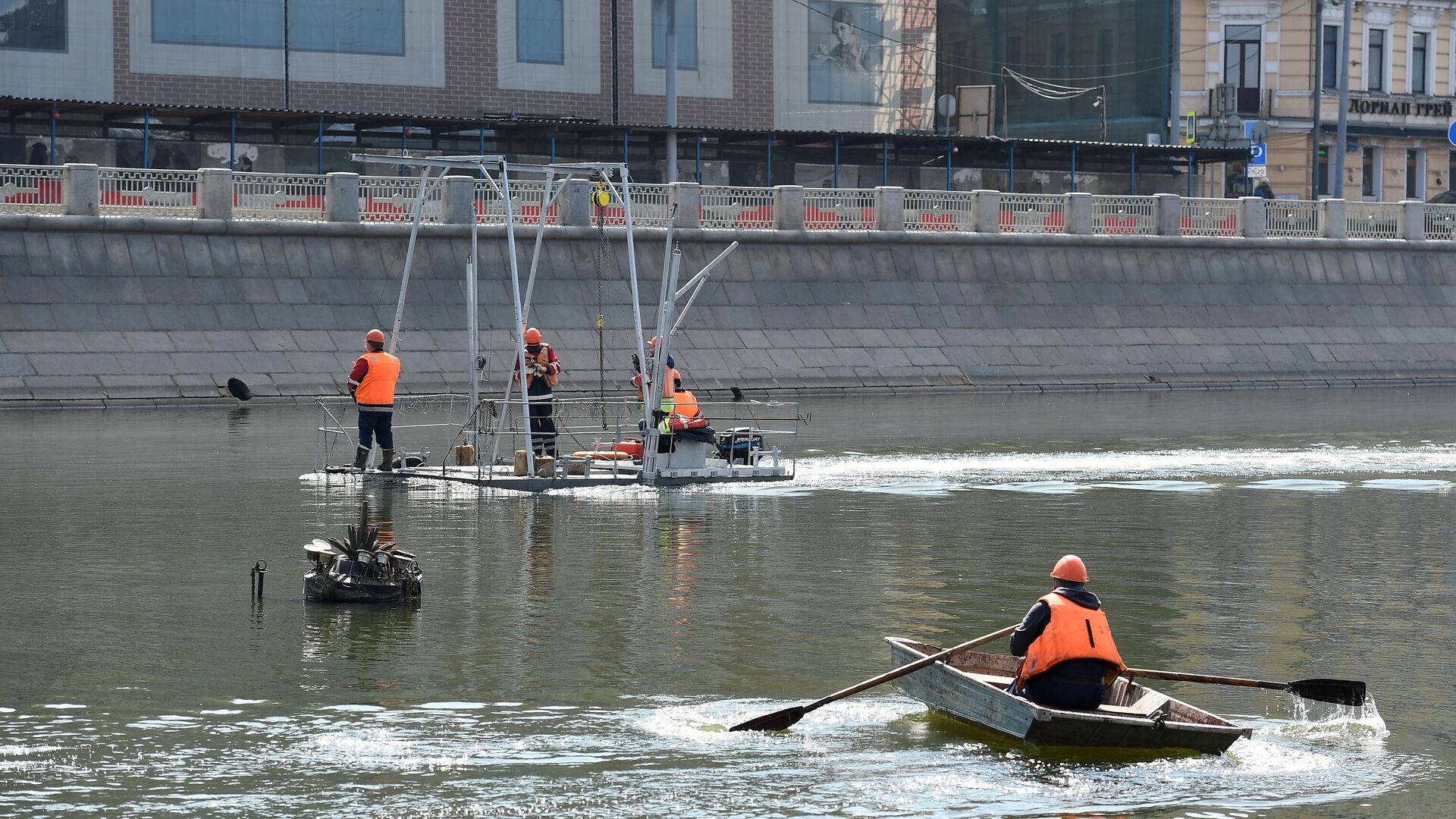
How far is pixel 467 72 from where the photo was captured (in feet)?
167

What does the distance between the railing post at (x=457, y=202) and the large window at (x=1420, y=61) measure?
38.3 m

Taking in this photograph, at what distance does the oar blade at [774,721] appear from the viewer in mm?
10703

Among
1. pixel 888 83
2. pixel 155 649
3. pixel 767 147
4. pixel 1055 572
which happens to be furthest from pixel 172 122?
pixel 1055 572

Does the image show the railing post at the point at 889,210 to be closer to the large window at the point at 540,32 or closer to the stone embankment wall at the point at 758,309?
the stone embankment wall at the point at 758,309

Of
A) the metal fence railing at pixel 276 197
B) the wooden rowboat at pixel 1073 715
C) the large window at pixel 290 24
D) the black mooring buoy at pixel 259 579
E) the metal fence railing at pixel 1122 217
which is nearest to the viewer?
the wooden rowboat at pixel 1073 715

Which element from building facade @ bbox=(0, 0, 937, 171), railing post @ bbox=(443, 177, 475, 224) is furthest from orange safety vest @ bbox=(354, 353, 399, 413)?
building facade @ bbox=(0, 0, 937, 171)

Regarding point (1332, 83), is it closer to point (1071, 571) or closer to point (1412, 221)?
point (1412, 221)

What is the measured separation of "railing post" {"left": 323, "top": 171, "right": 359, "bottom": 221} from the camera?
38000 mm

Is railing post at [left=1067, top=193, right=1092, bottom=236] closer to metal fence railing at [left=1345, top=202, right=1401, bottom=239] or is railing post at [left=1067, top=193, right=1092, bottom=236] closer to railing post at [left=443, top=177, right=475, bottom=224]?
metal fence railing at [left=1345, top=202, right=1401, bottom=239]

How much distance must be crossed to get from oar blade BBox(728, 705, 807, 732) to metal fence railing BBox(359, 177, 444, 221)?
93.8 feet

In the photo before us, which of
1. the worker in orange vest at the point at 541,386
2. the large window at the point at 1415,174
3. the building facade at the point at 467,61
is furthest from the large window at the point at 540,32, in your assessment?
the large window at the point at 1415,174

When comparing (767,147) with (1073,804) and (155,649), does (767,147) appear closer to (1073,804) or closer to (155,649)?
(155,649)

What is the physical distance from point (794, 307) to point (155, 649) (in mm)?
29052

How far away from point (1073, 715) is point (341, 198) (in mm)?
29713
